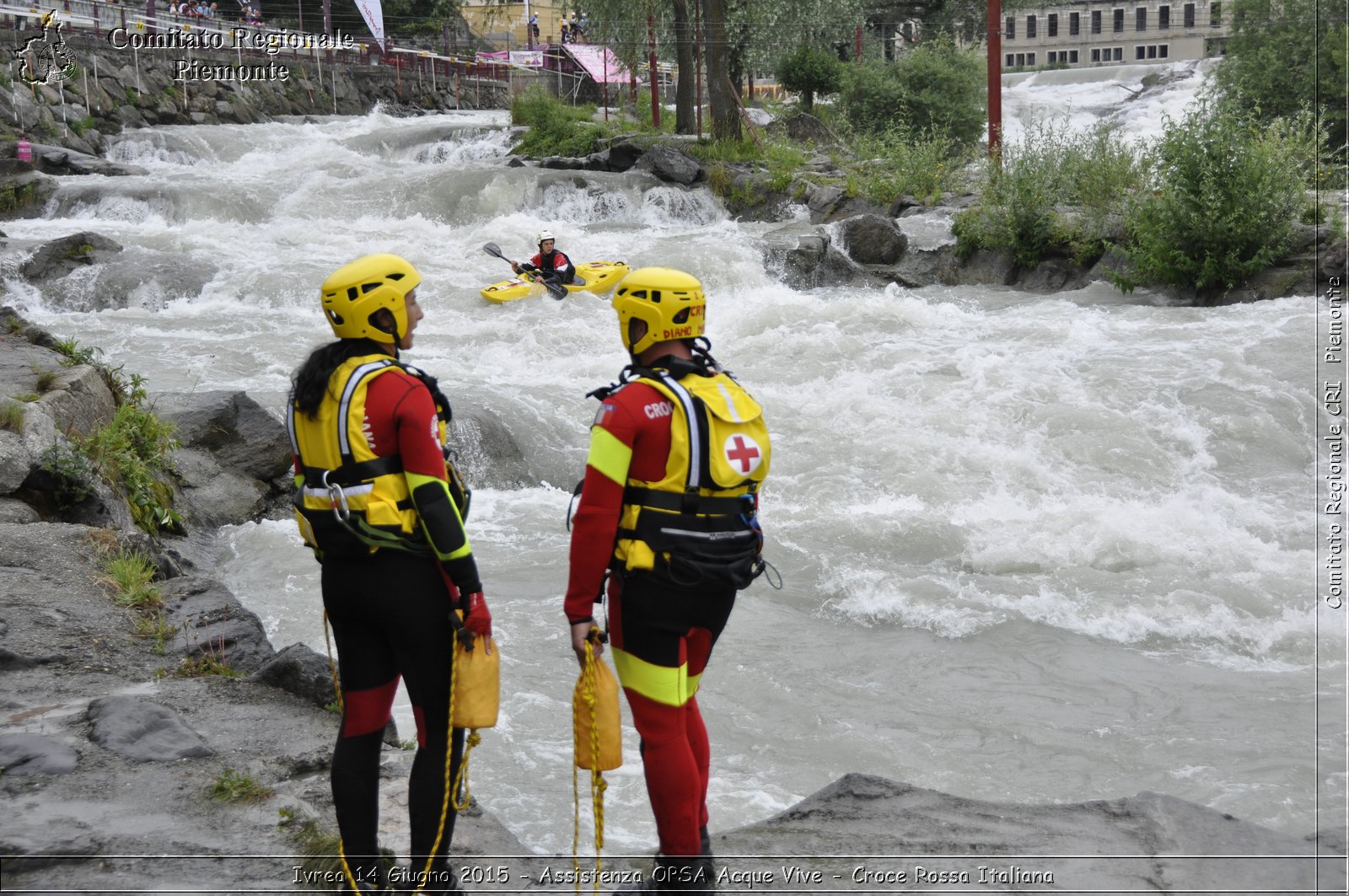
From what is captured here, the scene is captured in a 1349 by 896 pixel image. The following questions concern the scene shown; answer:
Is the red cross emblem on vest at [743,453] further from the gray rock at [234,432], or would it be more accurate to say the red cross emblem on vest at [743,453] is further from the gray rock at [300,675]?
the gray rock at [234,432]

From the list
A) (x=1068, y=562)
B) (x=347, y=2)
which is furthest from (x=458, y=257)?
(x=347, y=2)

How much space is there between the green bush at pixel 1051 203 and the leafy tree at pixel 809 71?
10.8 meters

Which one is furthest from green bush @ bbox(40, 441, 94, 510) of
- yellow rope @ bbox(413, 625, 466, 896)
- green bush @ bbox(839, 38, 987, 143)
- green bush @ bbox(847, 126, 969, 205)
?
green bush @ bbox(839, 38, 987, 143)

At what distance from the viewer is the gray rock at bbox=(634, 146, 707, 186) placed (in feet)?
63.2

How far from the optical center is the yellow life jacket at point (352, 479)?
2678 mm

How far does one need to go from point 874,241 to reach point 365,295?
42.7ft

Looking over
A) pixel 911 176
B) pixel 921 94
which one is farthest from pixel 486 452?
pixel 921 94

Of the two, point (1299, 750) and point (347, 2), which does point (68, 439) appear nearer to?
point (1299, 750)

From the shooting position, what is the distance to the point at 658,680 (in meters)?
2.77

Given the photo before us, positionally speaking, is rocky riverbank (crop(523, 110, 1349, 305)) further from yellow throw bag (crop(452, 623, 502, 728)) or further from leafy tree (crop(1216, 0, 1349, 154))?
yellow throw bag (crop(452, 623, 502, 728))

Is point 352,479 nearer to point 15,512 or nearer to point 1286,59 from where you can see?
point 15,512

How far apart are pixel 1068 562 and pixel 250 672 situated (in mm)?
4454

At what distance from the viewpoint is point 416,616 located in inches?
107

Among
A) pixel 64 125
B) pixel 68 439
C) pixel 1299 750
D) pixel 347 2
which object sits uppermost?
pixel 347 2
